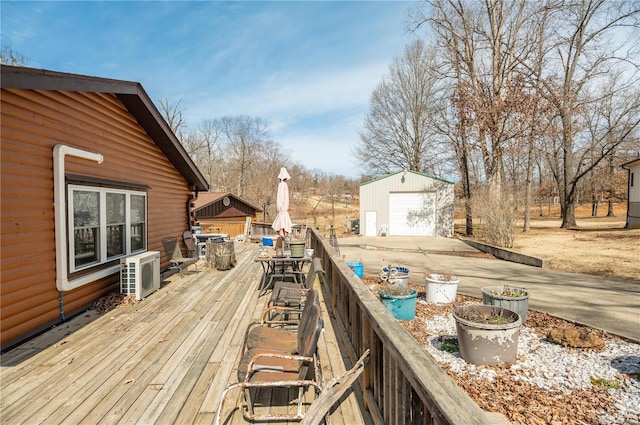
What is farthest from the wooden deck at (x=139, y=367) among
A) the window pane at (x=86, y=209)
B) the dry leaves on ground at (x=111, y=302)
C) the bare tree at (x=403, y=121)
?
the bare tree at (x=403, y=121)

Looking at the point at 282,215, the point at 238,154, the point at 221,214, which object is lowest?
the point at 221,214

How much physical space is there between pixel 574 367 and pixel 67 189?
6.55 m

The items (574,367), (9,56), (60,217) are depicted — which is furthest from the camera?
(9,56)

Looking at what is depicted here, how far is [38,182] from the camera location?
157 inches

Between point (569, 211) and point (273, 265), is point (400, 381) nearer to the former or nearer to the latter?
A: point (273, 265)

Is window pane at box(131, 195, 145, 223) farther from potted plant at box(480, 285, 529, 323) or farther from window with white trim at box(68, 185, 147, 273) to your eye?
potted plant at box(480, 285, 529, 323)

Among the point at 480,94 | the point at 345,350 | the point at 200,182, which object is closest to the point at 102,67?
the point at 200,182

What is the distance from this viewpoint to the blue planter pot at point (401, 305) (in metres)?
5.18

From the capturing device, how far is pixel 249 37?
11.8 metres

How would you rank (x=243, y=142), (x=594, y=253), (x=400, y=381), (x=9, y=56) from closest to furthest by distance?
1. (x=400, y=381)
2. (x=594, y=253)
3. (x=9, y=56)
4. (x=243, y=142)

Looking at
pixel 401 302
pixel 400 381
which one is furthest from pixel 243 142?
pixel 400 381

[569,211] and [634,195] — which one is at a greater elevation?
[634,195]

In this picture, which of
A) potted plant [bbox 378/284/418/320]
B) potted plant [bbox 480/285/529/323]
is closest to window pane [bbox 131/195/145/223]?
potted plant [bbox 378/284/418/320]

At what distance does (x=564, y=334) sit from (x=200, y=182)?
8650mm
